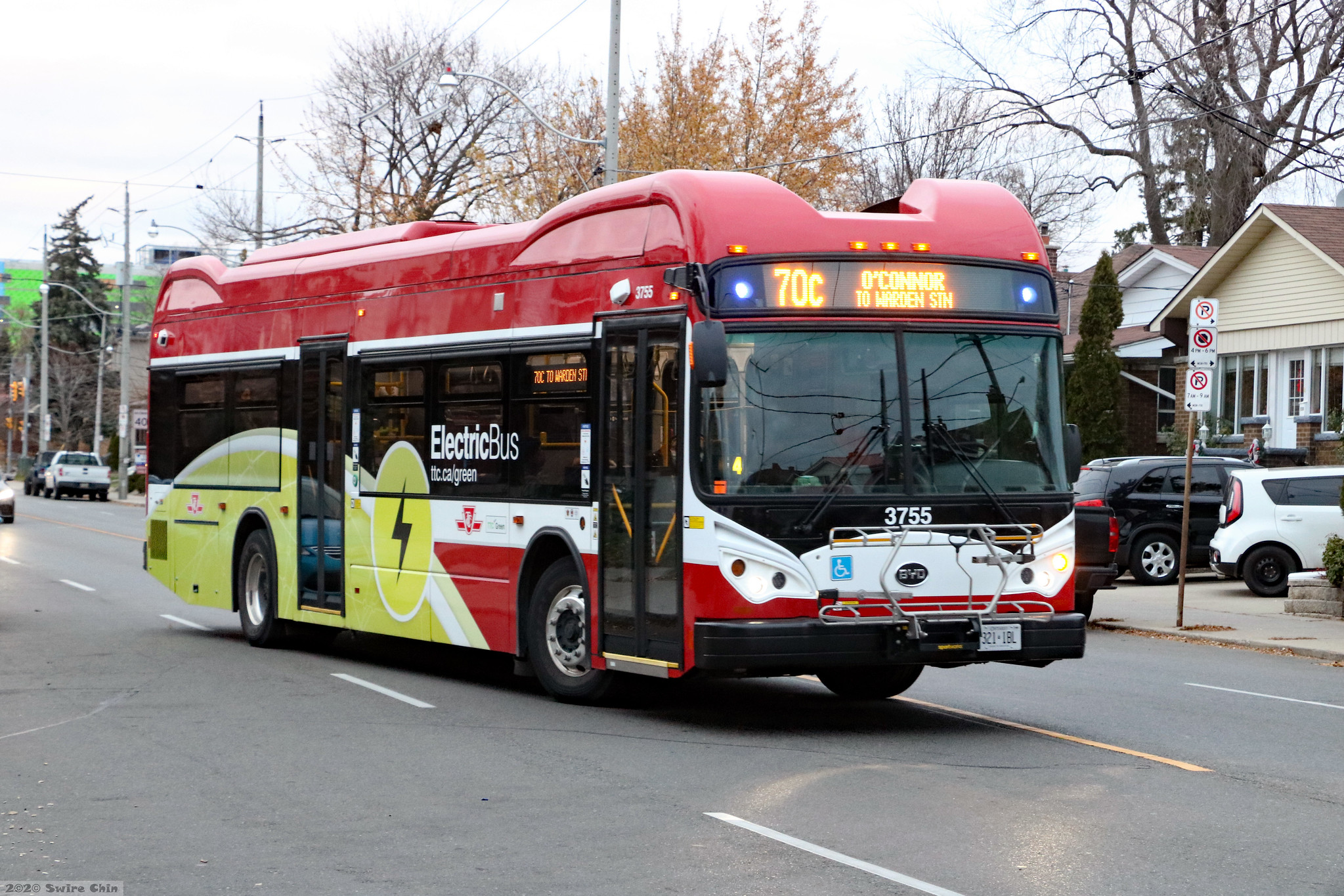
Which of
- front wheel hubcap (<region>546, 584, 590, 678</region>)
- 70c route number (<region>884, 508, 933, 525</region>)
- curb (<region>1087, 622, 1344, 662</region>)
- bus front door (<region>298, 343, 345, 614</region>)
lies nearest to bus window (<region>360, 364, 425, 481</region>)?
bus front door (<region>298, 343, 345, 614</region>)

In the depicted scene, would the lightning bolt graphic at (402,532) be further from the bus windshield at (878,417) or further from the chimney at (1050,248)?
the chimney at (1050,248)

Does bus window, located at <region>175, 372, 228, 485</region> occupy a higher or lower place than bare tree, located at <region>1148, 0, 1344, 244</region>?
lower

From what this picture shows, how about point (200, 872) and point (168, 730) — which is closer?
point (200, 872)

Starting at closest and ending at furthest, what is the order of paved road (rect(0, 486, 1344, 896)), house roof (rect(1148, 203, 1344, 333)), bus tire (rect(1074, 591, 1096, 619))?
paved road (rect(0, 486, 1344, 896))
bus tire (rect(1074, 591, 1096, 619))
house roof (rect(1148, 203, 1344, 333))

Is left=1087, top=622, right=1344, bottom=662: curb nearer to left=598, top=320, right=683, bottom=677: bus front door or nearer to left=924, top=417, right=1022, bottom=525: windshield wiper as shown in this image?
left=924, top=417, right=1022, bottom=525: windshield wiper

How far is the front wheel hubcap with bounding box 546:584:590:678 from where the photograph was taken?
36.2ft

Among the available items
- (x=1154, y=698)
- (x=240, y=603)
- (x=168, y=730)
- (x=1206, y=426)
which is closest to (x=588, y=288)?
(x=168, y=730)

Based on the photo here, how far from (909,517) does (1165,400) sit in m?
34.9

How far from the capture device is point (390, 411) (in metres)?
13.3

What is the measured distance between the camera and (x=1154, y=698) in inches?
484

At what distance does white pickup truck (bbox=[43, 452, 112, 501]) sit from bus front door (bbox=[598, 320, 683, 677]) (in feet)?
175

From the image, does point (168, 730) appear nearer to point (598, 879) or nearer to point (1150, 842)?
point (598, 879)

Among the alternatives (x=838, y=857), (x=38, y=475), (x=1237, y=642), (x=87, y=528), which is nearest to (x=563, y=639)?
(x=838, y=857)

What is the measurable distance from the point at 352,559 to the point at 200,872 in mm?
7219
